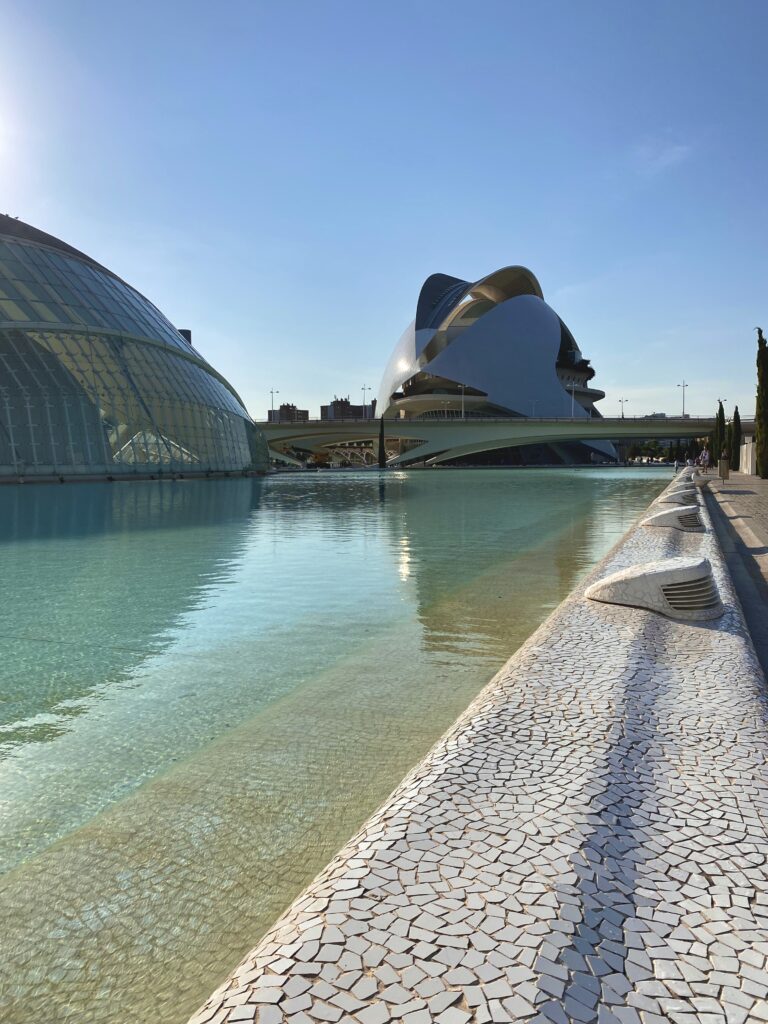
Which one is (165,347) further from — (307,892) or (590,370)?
(590,370)

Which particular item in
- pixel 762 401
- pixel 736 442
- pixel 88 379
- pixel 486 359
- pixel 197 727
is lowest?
pixel 197 727

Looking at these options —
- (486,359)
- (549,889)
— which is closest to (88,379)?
(549,889)

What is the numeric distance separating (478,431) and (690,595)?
2699 inches

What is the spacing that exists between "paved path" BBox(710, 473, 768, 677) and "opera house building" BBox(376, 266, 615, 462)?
67.3 m

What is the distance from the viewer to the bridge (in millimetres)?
72375

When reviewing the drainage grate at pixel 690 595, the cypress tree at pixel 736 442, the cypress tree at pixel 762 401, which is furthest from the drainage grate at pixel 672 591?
the cypress tree at pixel 736 442

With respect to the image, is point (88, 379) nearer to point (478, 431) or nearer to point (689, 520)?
point (689, 520)

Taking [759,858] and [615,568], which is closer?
[759,858]

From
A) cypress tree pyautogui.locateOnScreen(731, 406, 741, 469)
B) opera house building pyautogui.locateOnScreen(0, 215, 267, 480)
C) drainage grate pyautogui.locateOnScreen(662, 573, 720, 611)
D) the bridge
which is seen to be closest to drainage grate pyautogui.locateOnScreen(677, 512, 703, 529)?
drainage grate pyautogui.locateOnScreen(662, 573, 720, 611)

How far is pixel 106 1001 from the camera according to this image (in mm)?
2113

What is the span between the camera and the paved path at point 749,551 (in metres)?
6.41

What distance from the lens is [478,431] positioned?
73.3 meters

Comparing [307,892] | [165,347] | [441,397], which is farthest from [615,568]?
[441,397]

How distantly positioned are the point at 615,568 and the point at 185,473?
32479mm
